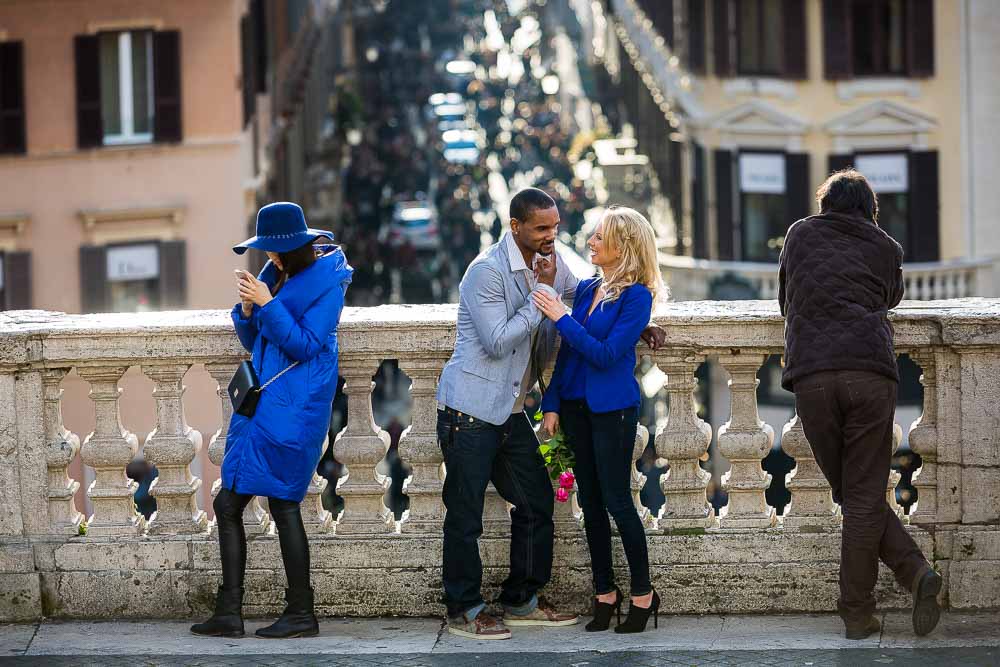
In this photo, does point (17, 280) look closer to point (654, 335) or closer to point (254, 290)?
point (254, 290)

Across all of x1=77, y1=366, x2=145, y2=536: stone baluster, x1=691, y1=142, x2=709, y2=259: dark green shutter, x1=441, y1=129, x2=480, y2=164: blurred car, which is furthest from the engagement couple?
x1=441, y1=129, x2=480, y2=164: blurred car

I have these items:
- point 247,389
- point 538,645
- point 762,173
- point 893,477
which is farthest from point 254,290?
point 762,173

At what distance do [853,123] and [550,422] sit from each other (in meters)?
23.4

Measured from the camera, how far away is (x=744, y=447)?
7.83 m

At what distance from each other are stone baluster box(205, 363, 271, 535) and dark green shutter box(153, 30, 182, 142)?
62.6 ft

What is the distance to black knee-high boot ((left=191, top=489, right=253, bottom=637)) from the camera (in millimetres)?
7547

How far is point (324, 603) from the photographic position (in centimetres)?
792

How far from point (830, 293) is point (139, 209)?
20.2 meters

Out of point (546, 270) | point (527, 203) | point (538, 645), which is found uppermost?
point (527, 203)

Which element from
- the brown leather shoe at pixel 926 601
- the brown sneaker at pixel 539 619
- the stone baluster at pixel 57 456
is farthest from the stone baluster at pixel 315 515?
the brown leather shoe at pixel 926 601

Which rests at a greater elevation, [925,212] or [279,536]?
[925,212]

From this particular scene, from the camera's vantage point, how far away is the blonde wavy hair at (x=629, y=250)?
24.2 feet

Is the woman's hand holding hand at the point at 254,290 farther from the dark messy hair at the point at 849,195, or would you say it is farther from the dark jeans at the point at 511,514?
the dark messy hair at the point at 849,195

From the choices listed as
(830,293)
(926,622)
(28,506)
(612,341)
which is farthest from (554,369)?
(28,506)
